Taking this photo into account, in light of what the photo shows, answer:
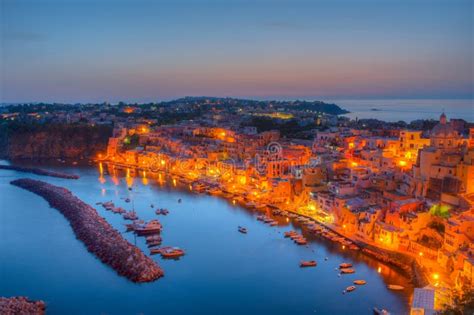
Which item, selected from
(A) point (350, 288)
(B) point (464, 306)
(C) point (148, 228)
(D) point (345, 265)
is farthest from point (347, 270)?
(C) point (148, 228)

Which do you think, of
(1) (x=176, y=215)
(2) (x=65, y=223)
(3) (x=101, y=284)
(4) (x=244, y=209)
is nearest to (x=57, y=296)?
(3) (x=101, y=284)

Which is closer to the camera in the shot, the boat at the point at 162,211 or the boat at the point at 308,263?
the boat at the point at 308,263

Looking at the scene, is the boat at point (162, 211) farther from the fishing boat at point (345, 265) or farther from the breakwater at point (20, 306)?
the fishing boat at point (345, 265)

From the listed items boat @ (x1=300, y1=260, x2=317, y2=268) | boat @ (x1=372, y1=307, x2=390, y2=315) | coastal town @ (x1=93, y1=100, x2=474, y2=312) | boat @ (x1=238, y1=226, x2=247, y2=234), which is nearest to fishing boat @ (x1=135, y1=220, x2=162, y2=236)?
boat @ (x1=238, y1=226, x2=247, y2=234)

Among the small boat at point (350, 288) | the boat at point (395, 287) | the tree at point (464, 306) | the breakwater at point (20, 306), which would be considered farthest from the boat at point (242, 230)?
the tree at point (464, 306)

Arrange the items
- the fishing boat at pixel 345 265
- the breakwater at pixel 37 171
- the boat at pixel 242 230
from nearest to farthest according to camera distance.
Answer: the fishing boat at pixel 345 265 < the boat at pixel 242 230 < the breakwater at pixel 37 171

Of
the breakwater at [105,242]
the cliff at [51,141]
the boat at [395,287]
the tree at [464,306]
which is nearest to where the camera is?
the tree at [464,306]
